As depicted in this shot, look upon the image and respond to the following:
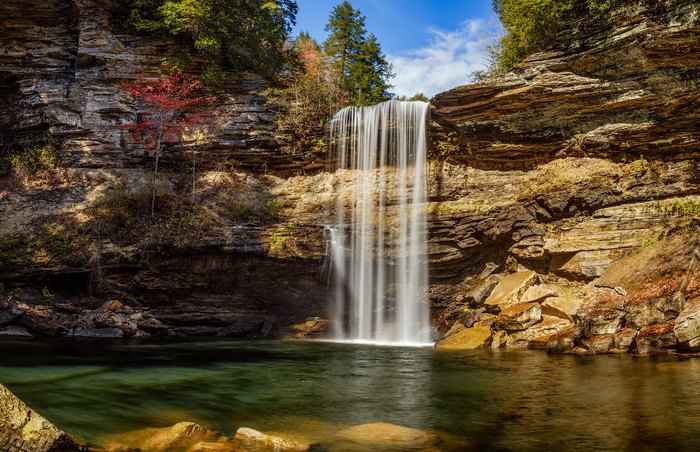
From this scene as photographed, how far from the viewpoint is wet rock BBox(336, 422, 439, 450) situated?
5.59 m

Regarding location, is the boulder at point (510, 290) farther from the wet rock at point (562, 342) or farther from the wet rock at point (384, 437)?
the wet rock at point (384, 437)

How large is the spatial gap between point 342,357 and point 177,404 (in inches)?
276

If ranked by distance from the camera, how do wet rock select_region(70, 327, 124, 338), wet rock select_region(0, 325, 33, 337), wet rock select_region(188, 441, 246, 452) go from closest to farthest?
1. wet rock select_region(188, 441, 246, 452)
2. wet rock select_region(0, 325, 33, 337)
3. wet rock select_region(70, 327, 124, 338)

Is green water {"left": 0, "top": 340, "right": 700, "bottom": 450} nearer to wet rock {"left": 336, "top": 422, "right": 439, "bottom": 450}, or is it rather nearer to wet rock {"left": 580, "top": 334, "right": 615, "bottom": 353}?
wet rock {"left": 336, "top": 422, "right": 439, "bottom": 450}

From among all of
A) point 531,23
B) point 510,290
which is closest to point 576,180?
point 510,290

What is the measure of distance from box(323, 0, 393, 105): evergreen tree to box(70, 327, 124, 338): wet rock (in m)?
21.1

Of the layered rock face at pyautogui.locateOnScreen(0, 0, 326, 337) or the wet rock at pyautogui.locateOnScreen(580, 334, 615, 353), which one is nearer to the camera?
the wet rock at pyautogui.locateOnScreen(580, 334, 615, 353)

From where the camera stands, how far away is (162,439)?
5.59 meters

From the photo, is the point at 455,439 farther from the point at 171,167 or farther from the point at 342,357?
the point at 171,167

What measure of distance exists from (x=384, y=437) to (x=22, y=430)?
382cm

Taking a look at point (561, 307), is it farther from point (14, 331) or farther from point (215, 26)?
point (215, 26)

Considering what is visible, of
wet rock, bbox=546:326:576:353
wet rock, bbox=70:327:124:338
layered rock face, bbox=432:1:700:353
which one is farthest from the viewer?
wet rock, bbox=70:327:124:338

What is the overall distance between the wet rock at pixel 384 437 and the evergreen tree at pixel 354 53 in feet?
91.4

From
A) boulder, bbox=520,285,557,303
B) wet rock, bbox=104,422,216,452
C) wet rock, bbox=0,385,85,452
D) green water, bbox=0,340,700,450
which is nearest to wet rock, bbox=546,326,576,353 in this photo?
green water, bbox=0,340,700,450
